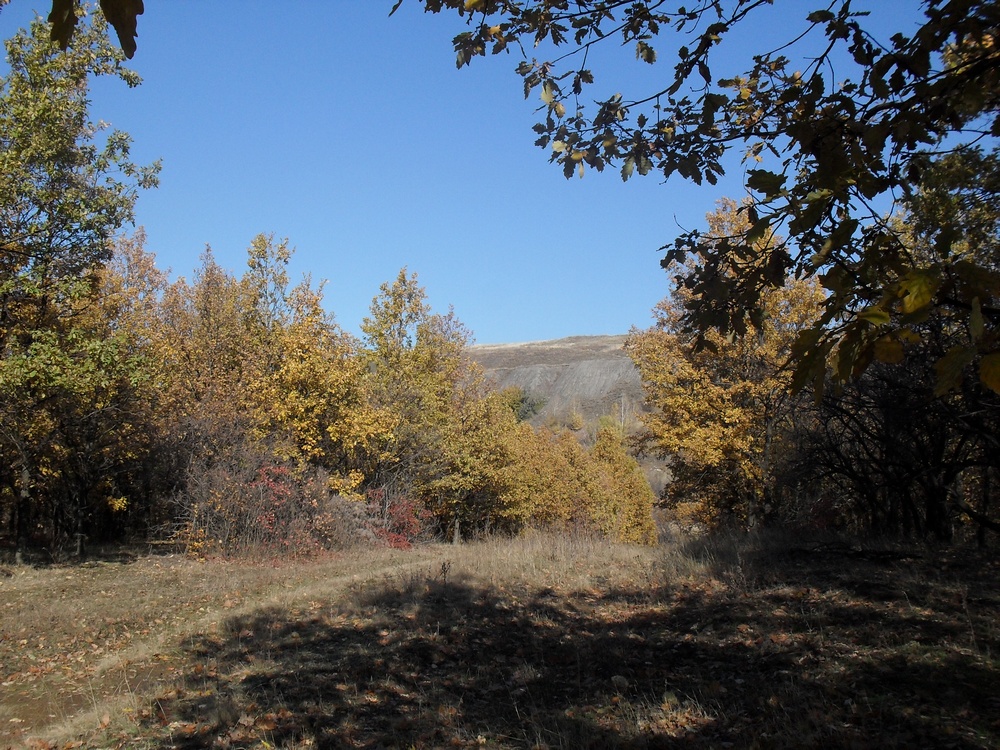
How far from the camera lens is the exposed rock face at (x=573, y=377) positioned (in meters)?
107

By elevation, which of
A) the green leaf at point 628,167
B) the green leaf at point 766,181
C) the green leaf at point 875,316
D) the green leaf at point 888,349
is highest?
the green leaf at point 628,167

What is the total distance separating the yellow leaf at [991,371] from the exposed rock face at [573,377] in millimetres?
81296

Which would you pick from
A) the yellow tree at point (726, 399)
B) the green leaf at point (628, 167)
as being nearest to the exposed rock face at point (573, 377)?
the yellow tree at point (726, 399)

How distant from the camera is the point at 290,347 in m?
20.0

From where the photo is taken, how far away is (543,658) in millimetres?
6934

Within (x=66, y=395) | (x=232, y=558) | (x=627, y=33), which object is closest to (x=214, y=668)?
(x=627, y=33)

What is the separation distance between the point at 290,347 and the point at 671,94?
57.1 feet

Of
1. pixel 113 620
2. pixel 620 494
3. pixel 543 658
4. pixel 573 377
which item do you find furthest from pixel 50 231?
pixel 573 377

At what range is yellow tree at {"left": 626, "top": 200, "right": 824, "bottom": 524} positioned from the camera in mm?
20219

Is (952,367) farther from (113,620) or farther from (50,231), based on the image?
(50,231)

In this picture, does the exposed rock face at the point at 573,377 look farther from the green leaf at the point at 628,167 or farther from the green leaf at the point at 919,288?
the green leaf at the point at 919,288

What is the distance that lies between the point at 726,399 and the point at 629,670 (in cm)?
1576

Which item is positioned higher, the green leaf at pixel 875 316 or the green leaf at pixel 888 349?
the green leaf at pixel 875 316

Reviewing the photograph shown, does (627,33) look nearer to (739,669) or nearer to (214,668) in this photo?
(739,669)
